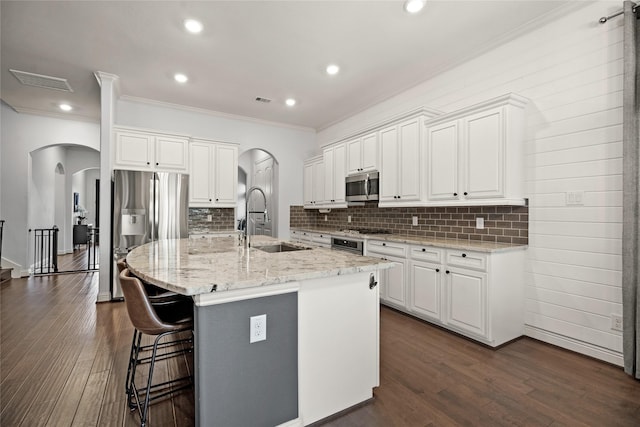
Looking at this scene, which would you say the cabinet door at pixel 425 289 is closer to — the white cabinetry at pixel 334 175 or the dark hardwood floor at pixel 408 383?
the dark hardwood floor at pixel 408 383

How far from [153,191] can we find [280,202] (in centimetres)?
240

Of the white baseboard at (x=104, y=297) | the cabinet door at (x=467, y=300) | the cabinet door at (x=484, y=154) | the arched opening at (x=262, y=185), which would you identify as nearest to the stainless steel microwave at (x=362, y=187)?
the cabinet door at (x=484, y=154)

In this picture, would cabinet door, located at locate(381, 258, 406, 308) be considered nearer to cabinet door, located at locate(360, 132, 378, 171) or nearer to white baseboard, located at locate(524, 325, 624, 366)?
white baseboard, located at locate(524, 325, 624, 366)

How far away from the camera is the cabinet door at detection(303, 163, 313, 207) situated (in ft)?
19.2

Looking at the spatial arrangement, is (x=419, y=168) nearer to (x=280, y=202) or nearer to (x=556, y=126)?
(x=556, y=126)

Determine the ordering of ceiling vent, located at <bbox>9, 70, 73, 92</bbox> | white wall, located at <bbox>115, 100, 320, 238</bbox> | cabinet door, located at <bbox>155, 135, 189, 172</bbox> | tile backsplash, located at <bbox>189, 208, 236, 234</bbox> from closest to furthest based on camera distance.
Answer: ceiling vent, located at <bbox>9, 70, 73, 92</bbox> → cabinet door, located at <bbox>155, 135, 189, 172</bbox> → white wall, located at <bbox>115, 100, 320, 238</bbox> → tile backsplash, located at <bbox>189, 208, 236, 234</bbox>

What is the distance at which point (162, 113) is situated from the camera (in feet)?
16.2

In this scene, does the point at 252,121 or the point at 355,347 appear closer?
the point at 355,347

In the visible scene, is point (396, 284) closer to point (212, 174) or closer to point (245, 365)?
point (245, 365)

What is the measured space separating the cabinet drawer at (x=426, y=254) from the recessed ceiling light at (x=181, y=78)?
356 cm

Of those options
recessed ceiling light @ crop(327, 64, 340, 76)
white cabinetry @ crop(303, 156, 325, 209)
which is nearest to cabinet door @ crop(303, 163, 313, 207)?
white cabinetry @ crop(303, 156, 325, 209)

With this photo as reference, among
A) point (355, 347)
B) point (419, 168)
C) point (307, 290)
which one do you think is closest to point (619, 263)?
point (419, 168)

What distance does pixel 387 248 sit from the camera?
3666 mm

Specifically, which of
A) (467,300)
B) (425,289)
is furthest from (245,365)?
(425,289)
